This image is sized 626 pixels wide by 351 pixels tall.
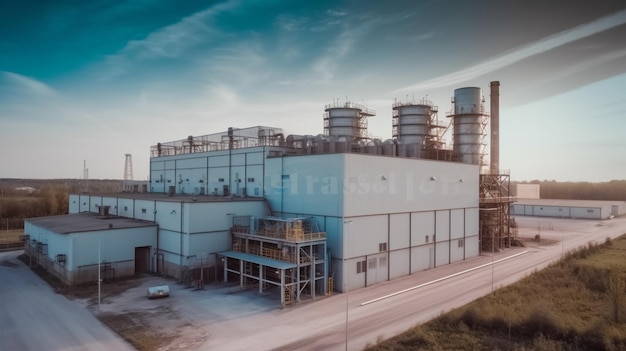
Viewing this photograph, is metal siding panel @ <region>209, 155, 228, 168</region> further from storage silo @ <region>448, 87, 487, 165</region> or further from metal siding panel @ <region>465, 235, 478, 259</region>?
storage silo @ <region>448, 87, 487, 165</region>

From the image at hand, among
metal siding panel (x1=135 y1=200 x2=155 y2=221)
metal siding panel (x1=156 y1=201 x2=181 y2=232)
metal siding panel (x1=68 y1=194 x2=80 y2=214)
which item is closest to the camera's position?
metal siding panel (x1=156 y1=201 x2=181 y2=232)

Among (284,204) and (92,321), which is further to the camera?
(284,204)

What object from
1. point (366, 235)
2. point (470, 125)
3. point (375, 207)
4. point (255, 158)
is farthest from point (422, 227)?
point (470, 125)

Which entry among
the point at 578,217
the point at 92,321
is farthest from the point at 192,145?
the point at 578,217

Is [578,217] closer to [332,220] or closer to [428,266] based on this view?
[428,266]

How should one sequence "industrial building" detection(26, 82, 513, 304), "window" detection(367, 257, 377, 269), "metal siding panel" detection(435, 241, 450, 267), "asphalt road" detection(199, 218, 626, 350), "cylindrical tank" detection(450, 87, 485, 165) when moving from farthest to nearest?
"cylindrical tank" detection(450, 87, 485, 165), "metal siding panel" detection(435, 241, 450, 267), "window" detection(367, 257, 377, 269), "industrial building" detection(26, 82, 513, 304), "asphalt road" detection(199, 218, 626, 350)

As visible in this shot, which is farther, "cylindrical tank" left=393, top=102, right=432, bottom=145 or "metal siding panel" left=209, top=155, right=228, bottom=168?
"cylindrical tank" left=393, top=102, right=432, bottom=145

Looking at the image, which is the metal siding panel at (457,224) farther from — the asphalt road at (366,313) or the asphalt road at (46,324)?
the asphalt road at (46,324)

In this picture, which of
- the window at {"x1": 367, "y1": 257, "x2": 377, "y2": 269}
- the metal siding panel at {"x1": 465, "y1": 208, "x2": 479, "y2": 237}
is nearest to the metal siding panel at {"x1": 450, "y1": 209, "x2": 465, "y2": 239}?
the metal siding panel at {"x1": 465, "y1": 208, "x2": 479, "y2": 237}
